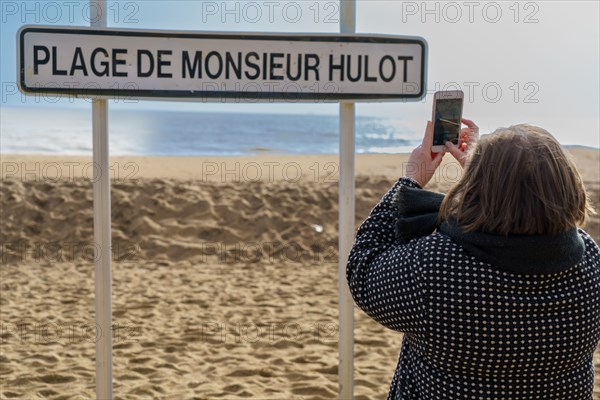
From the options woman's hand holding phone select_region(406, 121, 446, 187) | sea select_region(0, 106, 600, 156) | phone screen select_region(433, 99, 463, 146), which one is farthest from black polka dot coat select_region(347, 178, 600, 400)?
sea select_region(0, 106, 600, 156)

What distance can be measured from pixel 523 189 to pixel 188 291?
5318 millimetres

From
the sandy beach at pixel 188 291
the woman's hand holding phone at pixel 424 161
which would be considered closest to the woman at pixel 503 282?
the woman's hand holding phone at pixel 424 161

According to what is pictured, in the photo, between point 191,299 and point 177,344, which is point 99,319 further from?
point 191,299

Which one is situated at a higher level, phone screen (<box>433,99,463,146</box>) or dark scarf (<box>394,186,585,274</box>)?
phone screen (<box>433,99,463,146</box>)

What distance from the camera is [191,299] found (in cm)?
631

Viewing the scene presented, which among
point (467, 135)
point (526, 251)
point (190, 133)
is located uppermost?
point (190, 133)

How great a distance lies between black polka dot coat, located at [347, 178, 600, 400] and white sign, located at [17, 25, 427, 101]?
1.34 m

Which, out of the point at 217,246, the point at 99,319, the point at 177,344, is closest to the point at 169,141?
the point at 217,246

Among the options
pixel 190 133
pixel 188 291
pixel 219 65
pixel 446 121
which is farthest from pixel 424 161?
pixel 190 133

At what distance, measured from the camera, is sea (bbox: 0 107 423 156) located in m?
28.3

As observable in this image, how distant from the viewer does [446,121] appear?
2.03 m

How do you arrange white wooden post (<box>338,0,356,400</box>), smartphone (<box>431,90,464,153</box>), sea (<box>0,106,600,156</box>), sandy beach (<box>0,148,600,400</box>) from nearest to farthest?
smartphone (<box>431,90,464,153</box>) → white wooden post (<box>338,0,356,400</box>) → sandy beach (<box>0,148,600,400</box>) → sea (<box>0,106,600,156</box>)

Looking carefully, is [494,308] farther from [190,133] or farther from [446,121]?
[190,133]

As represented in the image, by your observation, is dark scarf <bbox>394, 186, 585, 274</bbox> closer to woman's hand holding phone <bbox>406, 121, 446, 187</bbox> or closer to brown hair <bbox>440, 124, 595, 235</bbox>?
brown hair <bbox>440, 124, 595, 235</bbox>
